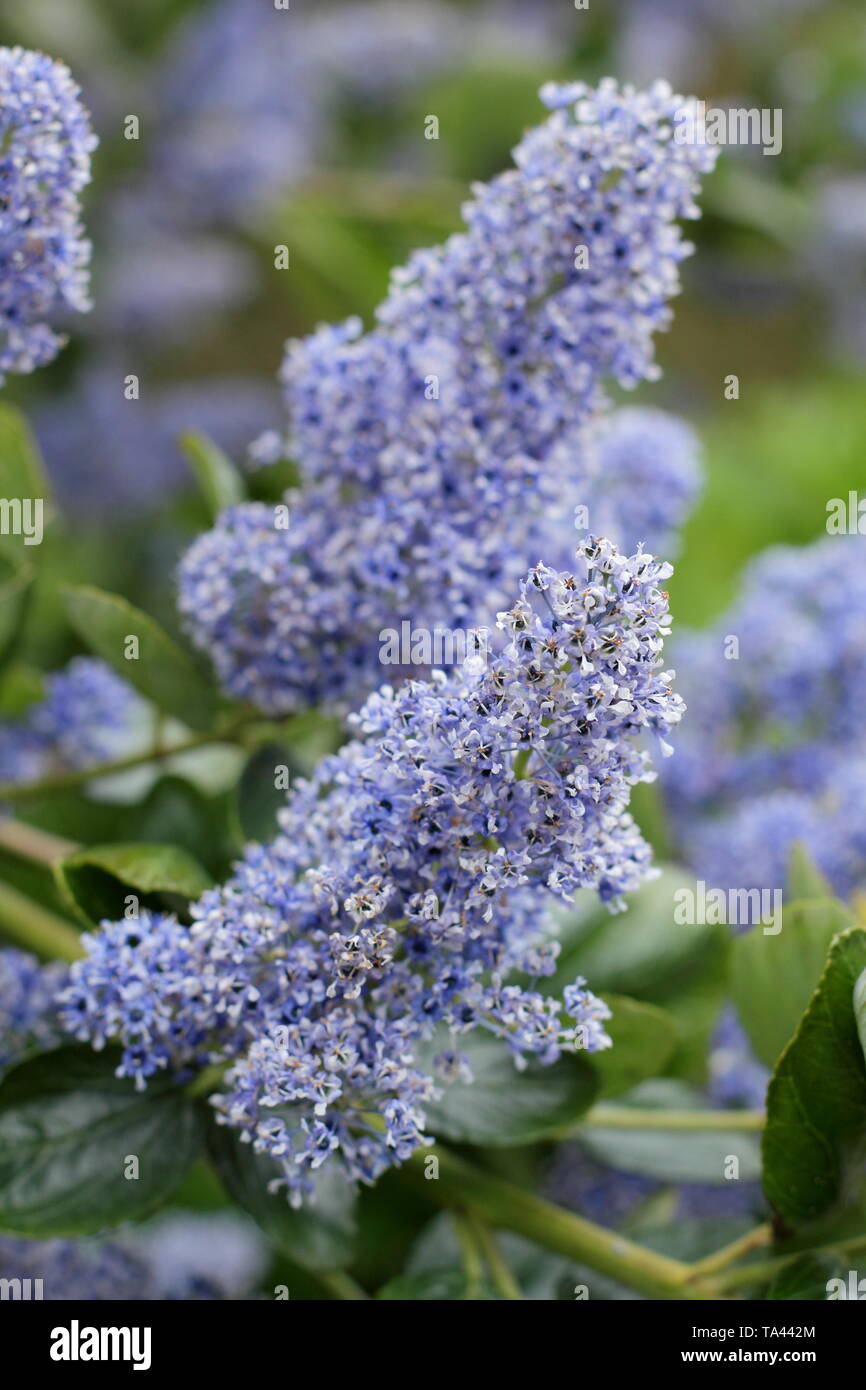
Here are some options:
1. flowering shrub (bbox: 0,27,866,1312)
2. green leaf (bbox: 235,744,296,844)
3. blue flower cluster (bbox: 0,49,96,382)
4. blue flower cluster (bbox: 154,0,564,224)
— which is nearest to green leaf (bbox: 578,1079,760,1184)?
flowering shrub (bbox: 0,27,866,1312)

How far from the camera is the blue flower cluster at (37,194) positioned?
1.73 feet

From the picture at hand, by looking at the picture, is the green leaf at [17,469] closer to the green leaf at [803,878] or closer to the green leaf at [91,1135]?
the green leaf at [91,1135]

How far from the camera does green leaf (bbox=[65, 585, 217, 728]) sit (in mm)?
632

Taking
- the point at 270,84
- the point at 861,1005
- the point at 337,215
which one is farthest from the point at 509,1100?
the point at 270,84

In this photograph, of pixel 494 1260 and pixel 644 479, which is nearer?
pixel 494 1260

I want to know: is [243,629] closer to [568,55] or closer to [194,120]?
[194,120]

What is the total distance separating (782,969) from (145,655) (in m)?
0.29

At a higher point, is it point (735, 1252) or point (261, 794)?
point (261, 794)

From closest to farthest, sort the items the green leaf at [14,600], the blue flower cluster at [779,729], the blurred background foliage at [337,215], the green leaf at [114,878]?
the green leaf at [114,878], the green leaf at [14,600], the blue flower cluster at [779,729], the blurred background foliage at [337,215]

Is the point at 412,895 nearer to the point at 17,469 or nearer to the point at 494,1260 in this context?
the point at 494,1260

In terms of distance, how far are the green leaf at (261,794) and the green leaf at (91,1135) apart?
0.11 metres

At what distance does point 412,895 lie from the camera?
474 millimetres

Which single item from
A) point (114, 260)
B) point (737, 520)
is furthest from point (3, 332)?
point (737, 520)

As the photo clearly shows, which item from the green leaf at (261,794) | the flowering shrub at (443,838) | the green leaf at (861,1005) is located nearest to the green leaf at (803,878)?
the flowering shrub at (443,838)
